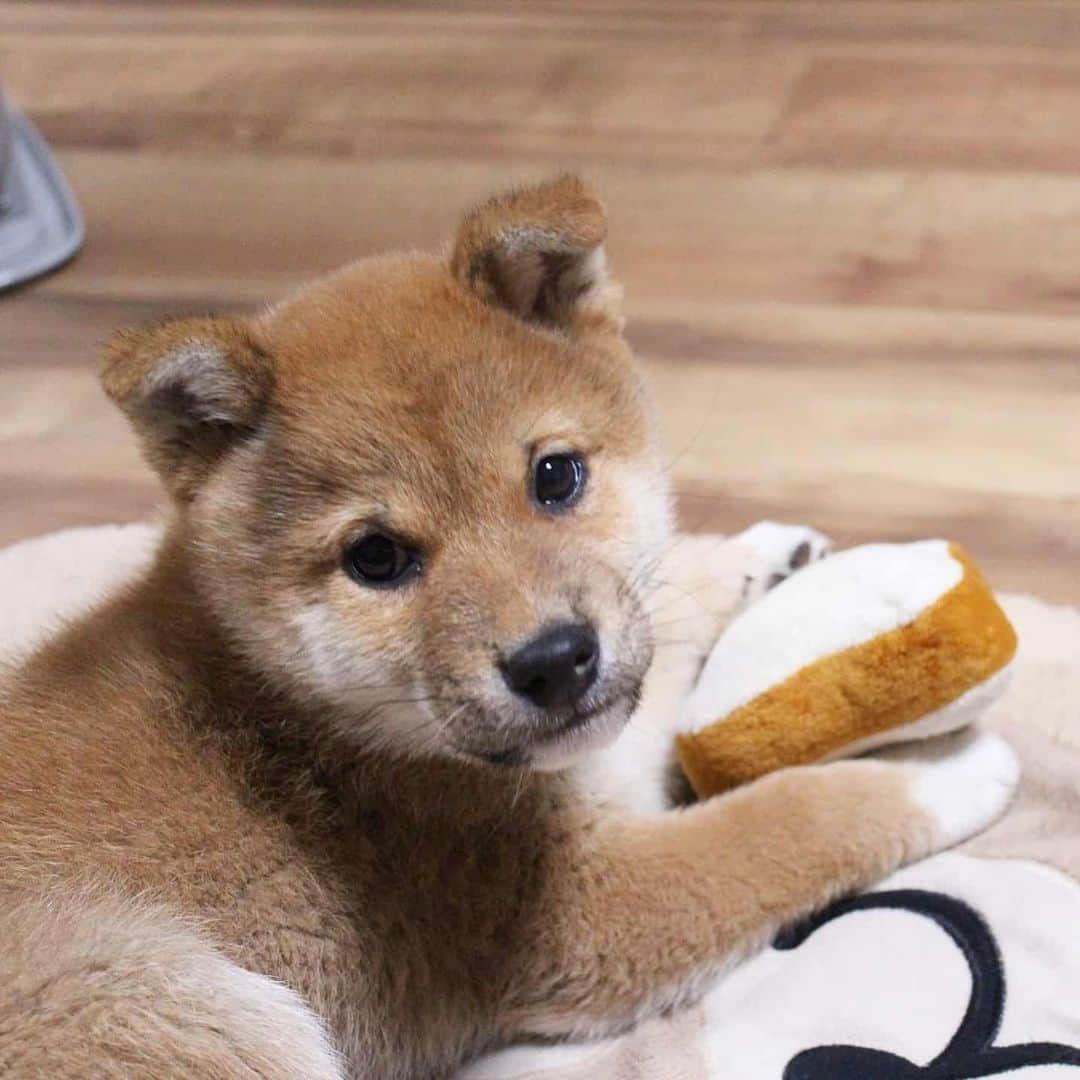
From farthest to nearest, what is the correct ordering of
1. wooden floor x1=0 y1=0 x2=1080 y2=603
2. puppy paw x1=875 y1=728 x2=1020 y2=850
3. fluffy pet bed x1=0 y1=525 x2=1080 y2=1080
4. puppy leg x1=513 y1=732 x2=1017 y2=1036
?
wooden floor x1=0 y1=0 x2=1080 y2=603 → puppy paw x1=875 y1=728 x2=1020 y2=850 → puppy leg x1=513 y1=732 x2=1017 y2=1036 → fluffy pet bed x1=0 y1=525 x2=1080 y2=1080

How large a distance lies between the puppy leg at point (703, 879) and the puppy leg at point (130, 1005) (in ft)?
1.07

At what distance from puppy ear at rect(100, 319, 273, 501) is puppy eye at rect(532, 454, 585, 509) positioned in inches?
12.9

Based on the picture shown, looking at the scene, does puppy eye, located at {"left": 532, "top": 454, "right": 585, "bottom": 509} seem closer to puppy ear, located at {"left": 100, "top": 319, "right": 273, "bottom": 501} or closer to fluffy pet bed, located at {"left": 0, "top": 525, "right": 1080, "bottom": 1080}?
puppy ear, located at {"left": 100, "top": 319, "right": 273, "bottom": 501}

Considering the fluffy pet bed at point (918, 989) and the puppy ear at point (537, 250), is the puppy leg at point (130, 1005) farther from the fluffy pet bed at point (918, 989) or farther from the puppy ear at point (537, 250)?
the puppy ear at point (537, 250)

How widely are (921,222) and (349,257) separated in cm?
139

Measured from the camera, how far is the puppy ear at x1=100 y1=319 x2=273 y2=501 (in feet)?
5.42

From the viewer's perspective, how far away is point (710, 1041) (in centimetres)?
178

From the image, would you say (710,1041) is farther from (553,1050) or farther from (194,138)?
(194,138)

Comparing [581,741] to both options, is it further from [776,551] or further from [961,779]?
[776,551]

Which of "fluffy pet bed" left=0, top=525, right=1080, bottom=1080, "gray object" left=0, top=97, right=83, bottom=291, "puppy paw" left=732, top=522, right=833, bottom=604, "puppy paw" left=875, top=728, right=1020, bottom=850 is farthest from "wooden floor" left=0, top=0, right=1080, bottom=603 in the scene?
"fluffy pet bed" left=0, top=525, right=1080, bottom=1080

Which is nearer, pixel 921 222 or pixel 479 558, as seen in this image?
pixel 479 558

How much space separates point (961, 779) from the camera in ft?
6.46

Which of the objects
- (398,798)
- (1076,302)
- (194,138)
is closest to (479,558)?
(398,798)

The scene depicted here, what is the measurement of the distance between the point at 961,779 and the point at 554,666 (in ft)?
2.39
